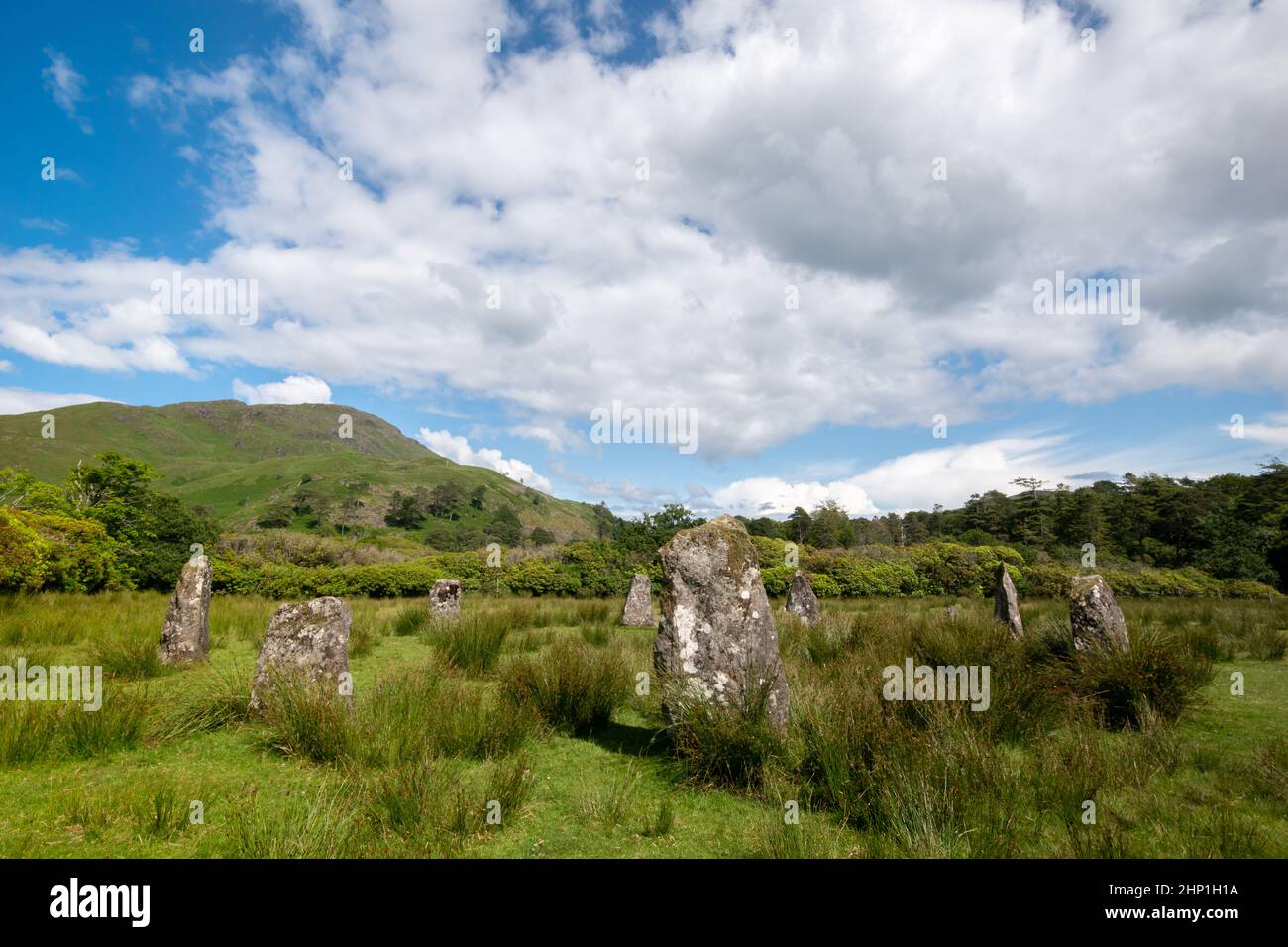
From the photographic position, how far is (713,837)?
3836 mm

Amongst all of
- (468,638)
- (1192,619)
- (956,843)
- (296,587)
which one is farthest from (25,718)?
(1192,619)

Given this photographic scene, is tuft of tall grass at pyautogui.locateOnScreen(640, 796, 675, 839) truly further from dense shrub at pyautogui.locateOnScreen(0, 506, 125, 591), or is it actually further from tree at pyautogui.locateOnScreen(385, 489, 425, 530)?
tree at pyautogui.locateOnScreen(385, 489, 425, 530)

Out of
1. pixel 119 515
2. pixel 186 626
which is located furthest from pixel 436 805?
pixel 119 515

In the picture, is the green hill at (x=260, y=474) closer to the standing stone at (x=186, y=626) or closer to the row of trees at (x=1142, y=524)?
the row of trees at (x=1142, y=524)

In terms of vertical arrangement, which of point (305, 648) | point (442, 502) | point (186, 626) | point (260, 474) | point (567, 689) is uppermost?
point (260, 474)

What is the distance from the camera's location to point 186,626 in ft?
28.1

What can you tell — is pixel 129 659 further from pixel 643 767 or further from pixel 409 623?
pixel 643 767

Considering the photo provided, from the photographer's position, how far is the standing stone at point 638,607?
1534 cm

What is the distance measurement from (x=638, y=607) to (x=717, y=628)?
34.0 ft

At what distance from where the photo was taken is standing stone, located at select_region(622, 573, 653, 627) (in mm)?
15344

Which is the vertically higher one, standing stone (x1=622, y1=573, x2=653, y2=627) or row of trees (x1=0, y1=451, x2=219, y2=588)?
row of trees (x1=0, y1=451, x2=219, y2=588)

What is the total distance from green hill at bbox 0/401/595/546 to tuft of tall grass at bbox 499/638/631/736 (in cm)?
6673

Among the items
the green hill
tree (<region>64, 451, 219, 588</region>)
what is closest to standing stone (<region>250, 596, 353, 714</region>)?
tree (<region>64, 451, 219, 588</region>)
